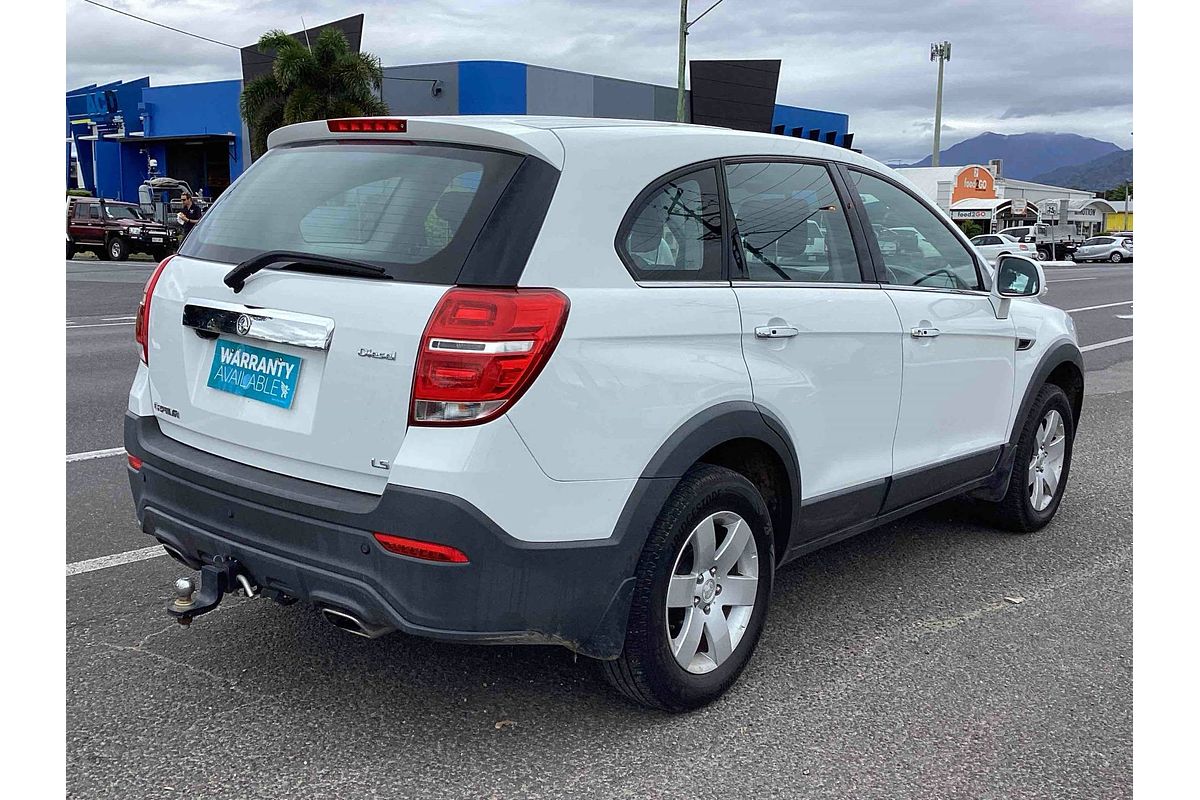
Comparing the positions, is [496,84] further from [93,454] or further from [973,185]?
[973,185]

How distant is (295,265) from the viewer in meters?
3.13

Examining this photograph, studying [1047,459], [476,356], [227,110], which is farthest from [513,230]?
[227,110]

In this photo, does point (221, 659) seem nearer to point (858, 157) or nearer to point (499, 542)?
point (499, 542)

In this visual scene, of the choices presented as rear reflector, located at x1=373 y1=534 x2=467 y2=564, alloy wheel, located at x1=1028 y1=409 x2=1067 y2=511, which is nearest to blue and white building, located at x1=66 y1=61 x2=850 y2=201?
alloy wheel, located at x1=1028 y1=409 x2=1067 y2=511

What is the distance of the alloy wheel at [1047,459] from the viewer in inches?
207

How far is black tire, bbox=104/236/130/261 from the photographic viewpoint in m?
29.9

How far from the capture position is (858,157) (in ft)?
14.0

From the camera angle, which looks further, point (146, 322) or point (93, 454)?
point (93, 454)

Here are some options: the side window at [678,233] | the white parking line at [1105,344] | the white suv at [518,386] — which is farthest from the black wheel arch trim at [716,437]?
the white parking line at [1105,344]

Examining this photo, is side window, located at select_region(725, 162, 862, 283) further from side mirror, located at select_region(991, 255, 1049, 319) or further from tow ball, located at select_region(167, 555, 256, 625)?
tow ball, located at select_region(167, 555, 256, 625)

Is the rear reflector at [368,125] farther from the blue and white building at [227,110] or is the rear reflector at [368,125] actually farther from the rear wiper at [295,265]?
the blue and white building at [227,110]

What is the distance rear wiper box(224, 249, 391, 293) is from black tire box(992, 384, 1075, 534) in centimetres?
332

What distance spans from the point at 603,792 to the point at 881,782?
75 centimetres

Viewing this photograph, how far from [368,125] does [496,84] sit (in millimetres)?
33882
